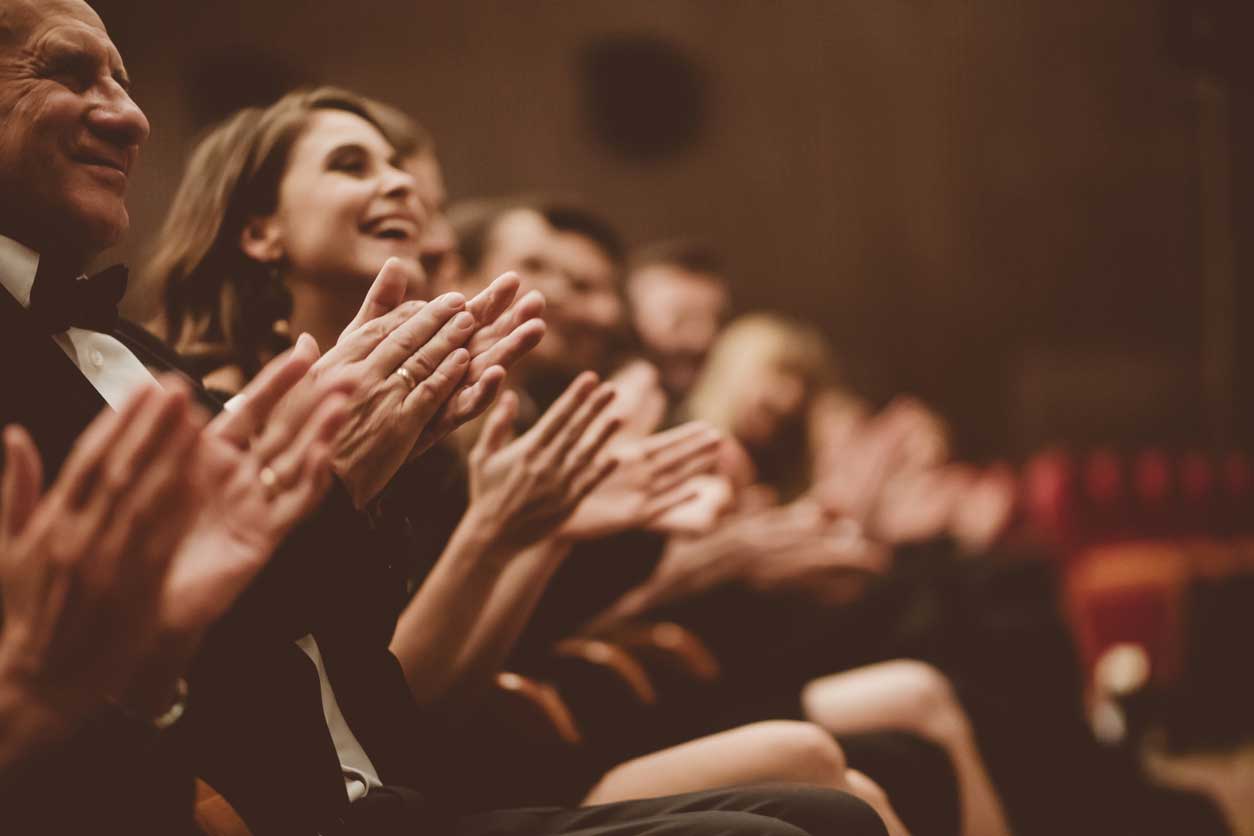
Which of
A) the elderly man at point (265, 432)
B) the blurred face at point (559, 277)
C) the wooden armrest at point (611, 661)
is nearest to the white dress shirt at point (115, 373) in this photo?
the elderly man at point (265, 432)

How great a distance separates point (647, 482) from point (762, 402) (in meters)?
1.45

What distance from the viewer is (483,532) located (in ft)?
5.20

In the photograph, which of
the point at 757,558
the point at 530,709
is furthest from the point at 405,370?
the point at 757,558

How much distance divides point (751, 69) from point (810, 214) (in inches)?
31.4

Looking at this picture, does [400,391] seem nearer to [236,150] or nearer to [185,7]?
[236,150]

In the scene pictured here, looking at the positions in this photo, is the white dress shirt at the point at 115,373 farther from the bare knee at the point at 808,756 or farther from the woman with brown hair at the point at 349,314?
the bare knee at the point at 808,756

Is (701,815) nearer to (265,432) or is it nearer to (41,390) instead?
Answer: (265,432)

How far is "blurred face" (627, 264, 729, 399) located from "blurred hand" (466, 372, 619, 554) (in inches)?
75.5

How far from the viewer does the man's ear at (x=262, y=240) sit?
5.38 feet

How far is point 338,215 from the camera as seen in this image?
1606mm

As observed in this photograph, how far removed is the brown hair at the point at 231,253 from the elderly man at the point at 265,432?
305mm

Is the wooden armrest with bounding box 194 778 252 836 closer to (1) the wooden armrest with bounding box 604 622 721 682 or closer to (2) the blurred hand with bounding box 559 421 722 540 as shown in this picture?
(2) the blurred hand with bounding box 559 421 722 540

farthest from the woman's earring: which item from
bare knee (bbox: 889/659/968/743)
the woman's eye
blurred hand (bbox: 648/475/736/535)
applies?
bare knee (bbox: 889/659/968/743)

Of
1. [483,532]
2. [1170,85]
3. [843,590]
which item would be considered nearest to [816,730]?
[483,532]
